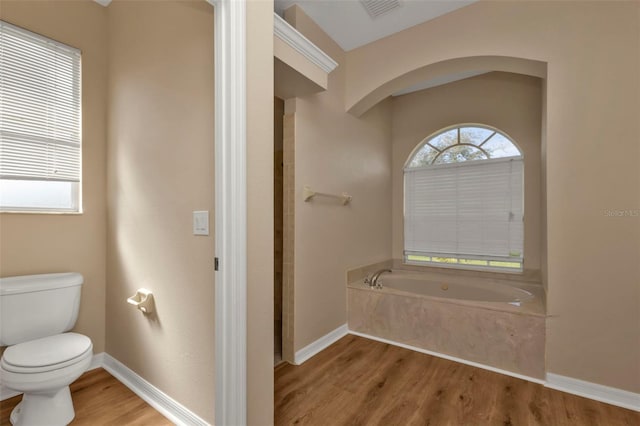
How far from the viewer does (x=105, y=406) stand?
1.67 m

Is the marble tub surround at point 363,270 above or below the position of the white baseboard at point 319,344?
above

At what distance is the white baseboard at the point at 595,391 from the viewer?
172 centimetres

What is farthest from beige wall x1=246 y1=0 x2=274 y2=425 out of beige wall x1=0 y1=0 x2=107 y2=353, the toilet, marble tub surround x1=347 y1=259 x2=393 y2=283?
marble tub surround x1=347 y1=259 x2=393 y2=283

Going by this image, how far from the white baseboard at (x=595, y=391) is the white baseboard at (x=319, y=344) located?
153 centimetres

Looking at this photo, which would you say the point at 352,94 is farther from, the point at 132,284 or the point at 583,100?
the point at 132,284

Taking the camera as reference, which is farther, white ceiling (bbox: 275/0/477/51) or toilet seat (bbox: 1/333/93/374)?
white ceiling (bbox: 275/0/477/51)

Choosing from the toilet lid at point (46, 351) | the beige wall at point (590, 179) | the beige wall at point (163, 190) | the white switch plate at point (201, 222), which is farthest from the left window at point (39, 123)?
the beige wall at point (590, 179)

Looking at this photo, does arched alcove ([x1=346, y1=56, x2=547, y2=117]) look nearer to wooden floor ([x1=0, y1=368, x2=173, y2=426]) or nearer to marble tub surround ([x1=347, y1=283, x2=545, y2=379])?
marble tub surround ([x1=347, y1=283, x2=545, y2=379])

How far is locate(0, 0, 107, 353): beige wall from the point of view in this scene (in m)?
1.81

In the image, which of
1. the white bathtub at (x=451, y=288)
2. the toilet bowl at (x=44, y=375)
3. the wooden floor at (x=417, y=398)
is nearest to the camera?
the toilet bowl at (x=44, y=375)

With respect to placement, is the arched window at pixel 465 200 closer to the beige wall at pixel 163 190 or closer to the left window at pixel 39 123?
the beige wall at pixel 163 190

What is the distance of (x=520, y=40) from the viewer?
207 cm

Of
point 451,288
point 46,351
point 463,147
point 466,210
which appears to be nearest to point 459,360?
point 451,288

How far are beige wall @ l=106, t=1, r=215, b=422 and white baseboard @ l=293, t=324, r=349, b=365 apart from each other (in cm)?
92
